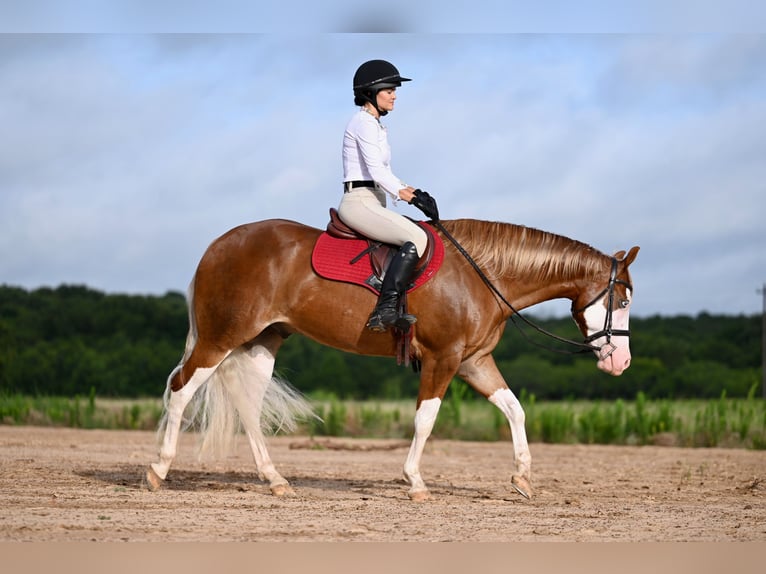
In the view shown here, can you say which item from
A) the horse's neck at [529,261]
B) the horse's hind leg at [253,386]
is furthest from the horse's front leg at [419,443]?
the horse's hind leg at [253,386]

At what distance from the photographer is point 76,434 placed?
544 inches

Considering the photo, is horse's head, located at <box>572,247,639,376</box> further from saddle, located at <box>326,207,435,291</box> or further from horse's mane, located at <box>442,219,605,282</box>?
saddle, located at <box>326,207,435,291</box>

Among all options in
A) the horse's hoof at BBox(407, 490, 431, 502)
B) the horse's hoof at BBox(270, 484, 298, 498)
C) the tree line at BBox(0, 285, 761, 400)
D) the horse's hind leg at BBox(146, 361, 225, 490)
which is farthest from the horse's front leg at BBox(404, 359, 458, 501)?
the tree line at BBox(0, 285, 761, 400)

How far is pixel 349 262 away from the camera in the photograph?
24.5 ft

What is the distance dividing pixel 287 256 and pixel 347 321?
71cm

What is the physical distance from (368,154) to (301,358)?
11521mm

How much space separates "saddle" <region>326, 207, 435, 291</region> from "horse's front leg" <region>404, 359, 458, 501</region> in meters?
0.70

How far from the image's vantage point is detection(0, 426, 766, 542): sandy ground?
5.61 metres

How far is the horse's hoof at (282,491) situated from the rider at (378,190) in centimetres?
145

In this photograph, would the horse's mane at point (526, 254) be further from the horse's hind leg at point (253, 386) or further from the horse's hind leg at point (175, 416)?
the horse's hind leg at point (175, 416)

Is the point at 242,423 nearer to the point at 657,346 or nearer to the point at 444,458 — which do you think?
the point at 444,458

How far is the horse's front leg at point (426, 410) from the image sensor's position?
7336mm

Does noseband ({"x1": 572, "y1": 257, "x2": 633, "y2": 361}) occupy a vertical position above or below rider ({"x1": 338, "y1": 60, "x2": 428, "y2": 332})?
below

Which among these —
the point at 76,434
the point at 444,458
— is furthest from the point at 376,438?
the point at 76,434
